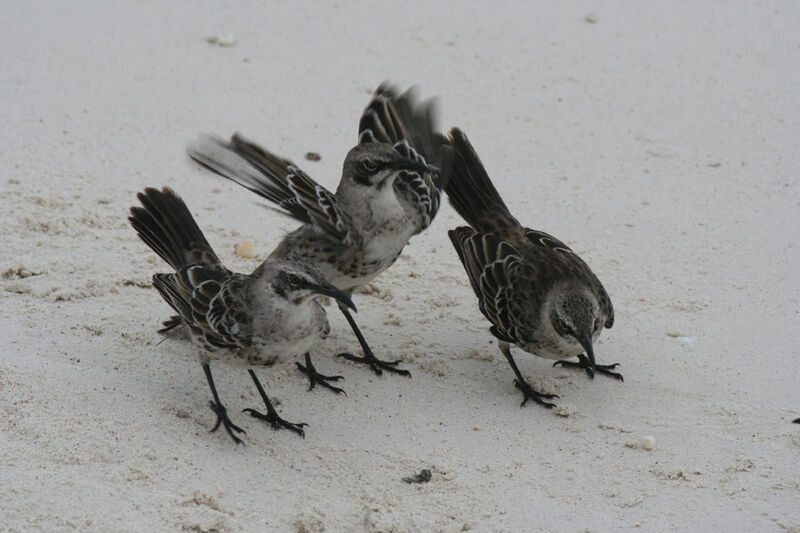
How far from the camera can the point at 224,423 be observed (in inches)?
220

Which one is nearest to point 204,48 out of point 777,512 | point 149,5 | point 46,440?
point 149,5

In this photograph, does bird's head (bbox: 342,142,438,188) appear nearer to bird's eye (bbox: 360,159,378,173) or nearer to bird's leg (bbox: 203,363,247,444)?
bird's eye (bbox: 360,159,378,173)

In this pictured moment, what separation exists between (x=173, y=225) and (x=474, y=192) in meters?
1.98

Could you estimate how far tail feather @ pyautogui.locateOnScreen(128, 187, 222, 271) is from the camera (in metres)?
6.09

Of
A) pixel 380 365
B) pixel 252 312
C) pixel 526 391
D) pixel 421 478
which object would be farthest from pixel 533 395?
pixel 252 312

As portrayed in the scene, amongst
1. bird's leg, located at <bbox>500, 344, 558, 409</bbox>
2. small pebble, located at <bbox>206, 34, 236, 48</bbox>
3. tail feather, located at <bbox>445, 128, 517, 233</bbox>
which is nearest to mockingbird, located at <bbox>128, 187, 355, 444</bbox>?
bird's leg, located at <bbox>500, 344, 558, 409</bbox>

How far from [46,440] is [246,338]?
1.09 meters

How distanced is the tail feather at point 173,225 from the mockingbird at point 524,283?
5.36ft

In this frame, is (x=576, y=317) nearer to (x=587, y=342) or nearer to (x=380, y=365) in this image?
(x=587, y=342)

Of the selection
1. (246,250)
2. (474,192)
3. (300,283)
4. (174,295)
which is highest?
(474,192)

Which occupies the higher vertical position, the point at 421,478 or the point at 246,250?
the point at 246,250

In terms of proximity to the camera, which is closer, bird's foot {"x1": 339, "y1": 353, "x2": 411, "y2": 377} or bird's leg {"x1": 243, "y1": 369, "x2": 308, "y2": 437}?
bird's leg {"x1": 243, "y1": 369, "x2": 308, "y2": 437}

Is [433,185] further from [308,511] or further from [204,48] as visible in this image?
[204,48]

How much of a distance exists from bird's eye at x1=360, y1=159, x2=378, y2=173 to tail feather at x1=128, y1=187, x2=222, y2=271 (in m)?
1.02
